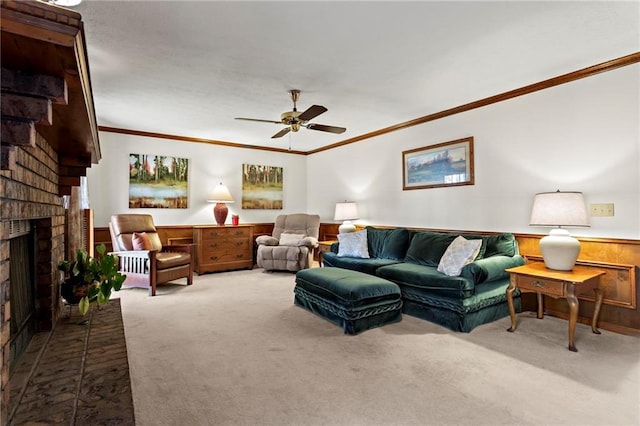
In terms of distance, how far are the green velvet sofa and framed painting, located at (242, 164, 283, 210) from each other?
3.01 m

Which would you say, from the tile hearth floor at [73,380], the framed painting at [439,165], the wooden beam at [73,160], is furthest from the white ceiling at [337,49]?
the tile hearth floor at [73,380]

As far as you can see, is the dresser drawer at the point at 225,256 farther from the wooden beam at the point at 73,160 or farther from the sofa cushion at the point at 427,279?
the wooden beam at the point at 73,160

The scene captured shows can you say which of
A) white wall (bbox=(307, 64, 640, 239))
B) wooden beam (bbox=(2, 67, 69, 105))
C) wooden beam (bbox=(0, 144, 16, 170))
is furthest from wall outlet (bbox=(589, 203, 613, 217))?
wooden beam (bbox=(0, 144, 16, 170))

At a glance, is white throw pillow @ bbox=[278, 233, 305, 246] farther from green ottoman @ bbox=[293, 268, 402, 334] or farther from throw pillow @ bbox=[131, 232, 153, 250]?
green ottoman @ bbox=[293, 268, 402, 334]

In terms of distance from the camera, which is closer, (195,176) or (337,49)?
(337,49)

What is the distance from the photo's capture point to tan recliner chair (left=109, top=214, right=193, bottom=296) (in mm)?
4285

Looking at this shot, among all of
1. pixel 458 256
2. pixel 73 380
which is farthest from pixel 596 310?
pixel 73 380

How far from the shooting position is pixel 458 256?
3240 mm

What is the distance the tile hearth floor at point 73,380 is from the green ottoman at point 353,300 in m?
1.67

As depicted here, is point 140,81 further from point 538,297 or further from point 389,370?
point 538,297

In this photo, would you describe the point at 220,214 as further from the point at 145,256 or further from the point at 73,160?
the point at 73,160

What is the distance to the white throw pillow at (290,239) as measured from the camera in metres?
5.69

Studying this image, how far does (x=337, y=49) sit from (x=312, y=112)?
2.18 ft

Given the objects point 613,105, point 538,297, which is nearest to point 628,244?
point 538,297
